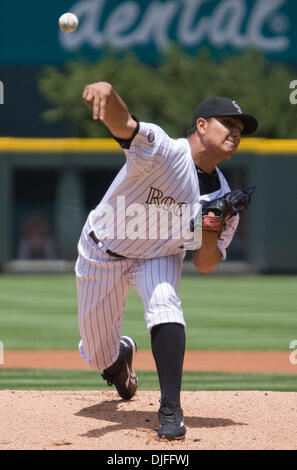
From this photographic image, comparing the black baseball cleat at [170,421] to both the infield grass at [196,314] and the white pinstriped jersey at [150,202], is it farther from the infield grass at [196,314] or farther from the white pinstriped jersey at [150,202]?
the infield grass at [196,314]

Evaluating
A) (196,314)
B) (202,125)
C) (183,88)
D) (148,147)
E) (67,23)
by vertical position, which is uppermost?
(183,88)

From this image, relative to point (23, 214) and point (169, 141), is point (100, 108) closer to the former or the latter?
point (169, 141)

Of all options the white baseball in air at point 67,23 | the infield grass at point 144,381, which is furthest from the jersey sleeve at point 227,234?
the infield grass at point 144,381

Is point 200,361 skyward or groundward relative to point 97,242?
groundward

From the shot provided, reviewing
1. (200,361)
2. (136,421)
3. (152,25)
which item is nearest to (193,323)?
(200,361)

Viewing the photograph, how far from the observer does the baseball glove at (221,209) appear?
11.8 ft

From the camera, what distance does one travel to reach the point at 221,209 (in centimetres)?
360

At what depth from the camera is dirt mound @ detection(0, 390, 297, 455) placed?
331 centimetres

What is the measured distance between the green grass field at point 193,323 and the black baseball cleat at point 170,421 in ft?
5.26

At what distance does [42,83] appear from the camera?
67.8ft

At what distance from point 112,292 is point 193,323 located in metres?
5.08

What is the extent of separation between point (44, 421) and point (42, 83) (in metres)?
17.6

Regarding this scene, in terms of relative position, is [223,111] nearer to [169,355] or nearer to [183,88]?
[169,355]

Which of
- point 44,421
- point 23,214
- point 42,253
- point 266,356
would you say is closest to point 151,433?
point 44,421
